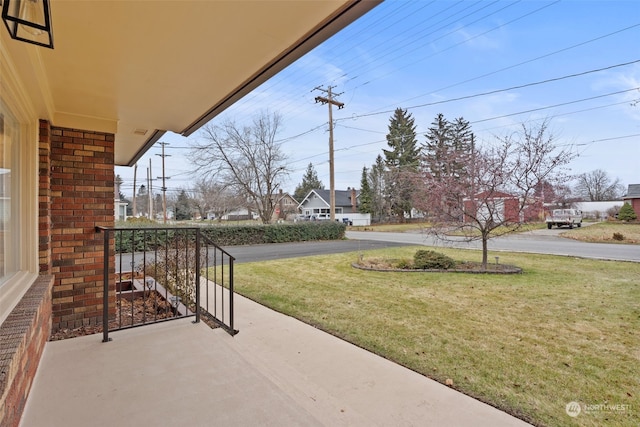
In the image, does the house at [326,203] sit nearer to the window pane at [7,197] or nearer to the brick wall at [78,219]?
the brick wall at [78,219]

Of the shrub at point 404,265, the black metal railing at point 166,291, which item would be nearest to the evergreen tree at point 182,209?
the shrub at point 404,265

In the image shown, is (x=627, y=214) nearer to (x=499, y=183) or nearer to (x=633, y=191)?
(x=633, y=191)

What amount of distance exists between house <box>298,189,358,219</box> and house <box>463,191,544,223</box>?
88.5ft

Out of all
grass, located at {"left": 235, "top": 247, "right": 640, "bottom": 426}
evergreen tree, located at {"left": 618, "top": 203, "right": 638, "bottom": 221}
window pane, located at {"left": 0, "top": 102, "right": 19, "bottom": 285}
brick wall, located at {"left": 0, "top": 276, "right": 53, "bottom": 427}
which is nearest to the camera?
brick wall, located at {"left": 0, "top": 276, "right": 53, "bottom": 427}

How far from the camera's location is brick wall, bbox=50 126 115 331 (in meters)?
3.03

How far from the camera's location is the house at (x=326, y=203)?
35094mm

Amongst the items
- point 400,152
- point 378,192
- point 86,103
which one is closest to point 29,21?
point 86,103

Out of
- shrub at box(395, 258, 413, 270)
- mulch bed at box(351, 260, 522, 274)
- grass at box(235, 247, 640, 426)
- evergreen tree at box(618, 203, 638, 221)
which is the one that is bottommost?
grass at box(235, 247, 640, 426)

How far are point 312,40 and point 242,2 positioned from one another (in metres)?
0.42

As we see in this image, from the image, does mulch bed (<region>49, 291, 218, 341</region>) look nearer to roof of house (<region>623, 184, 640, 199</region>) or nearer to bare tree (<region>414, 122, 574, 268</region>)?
bare tree (<region>414, 122, 574, 268</region>)

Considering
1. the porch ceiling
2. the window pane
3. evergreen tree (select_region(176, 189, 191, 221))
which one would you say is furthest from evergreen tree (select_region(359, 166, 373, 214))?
the window pane

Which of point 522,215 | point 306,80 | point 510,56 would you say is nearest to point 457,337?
point 522,215

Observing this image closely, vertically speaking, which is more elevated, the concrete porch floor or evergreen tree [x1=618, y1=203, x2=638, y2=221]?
evergreen tree [x1=618, y1=203, x2=638, y2=221]

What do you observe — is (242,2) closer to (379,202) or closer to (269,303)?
(269,303)
